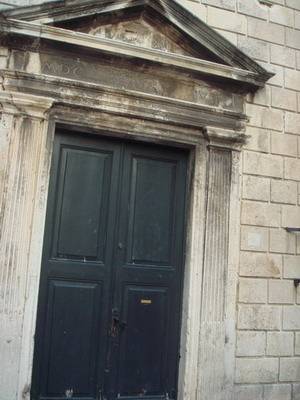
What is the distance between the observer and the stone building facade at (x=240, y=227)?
14.1 ft

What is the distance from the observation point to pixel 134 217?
4.91m

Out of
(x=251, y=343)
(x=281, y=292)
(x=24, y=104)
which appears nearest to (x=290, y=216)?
(x=281, y=292)

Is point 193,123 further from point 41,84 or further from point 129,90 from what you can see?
point 41,84

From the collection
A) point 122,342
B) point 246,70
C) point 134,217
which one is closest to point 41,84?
point 134,217

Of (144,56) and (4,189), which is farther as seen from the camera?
(144,56)

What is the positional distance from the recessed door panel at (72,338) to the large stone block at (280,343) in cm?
174

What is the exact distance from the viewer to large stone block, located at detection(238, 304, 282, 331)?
494 cm

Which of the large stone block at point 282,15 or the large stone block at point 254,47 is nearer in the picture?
the large stone block at point 254,47

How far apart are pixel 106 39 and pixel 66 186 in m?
1.42

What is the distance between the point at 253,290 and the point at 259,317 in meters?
0.28

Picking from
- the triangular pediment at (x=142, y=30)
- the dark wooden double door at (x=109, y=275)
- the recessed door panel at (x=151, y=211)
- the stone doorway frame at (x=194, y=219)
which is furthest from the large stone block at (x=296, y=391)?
the triangular pediment at (x=142, y=30)

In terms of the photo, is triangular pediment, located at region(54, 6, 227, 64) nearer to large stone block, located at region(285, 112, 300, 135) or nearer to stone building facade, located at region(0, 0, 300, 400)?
stone building facade, located at region(0, 0, 300, 400)

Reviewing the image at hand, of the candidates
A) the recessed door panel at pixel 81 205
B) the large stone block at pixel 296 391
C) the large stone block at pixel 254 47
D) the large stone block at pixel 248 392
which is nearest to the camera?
the recessed door panel at pixel 81 205

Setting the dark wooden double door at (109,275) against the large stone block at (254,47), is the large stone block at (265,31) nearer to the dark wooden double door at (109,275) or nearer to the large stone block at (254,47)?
the large stone block at (254,47)
